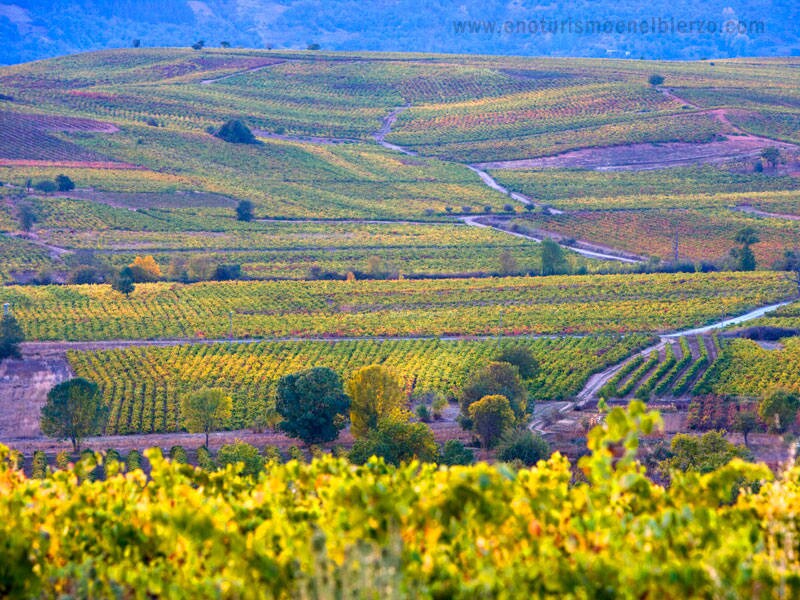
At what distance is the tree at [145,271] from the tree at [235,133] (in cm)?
5855

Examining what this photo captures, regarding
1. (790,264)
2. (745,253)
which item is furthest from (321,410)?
(790,264)

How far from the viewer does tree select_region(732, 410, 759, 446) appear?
41031 millimetres

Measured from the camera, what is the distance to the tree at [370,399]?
1618 inches

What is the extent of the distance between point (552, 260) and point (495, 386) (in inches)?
1462

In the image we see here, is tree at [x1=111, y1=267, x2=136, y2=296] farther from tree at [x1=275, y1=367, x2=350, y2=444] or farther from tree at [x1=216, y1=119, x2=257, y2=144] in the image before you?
tree at [x1=216, y1=119, x2=257, y2=144]

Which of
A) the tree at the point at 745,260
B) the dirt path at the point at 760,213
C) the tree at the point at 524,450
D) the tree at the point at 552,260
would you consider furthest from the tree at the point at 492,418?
the dirt path at the point at 760,213

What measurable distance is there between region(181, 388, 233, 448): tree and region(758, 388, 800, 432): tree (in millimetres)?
20562

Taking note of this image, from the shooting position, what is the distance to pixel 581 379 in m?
49.6

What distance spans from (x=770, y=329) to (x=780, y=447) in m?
20.4

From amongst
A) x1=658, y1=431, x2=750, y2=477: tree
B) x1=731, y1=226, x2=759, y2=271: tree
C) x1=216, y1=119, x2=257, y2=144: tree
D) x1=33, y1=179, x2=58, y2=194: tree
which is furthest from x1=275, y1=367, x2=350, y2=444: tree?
x1=216, y1=119, x2=257, y2=144: tree

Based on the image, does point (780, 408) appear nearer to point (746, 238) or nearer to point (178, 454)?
point (178, 454)

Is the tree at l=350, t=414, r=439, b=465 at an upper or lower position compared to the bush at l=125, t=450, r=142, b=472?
upper

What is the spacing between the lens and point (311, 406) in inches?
1594

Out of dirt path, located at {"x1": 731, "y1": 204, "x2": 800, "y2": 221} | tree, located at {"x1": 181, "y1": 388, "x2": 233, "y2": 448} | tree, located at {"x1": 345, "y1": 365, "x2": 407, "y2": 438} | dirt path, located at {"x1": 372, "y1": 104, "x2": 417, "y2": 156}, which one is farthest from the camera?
dirt path, located at {"x1": 372, "y1": 104, "x2": 417, "y2": 156}
